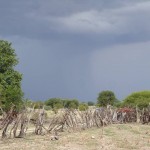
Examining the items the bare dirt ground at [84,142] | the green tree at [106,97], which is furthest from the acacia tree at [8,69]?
the bare dirt ground at [84,142]

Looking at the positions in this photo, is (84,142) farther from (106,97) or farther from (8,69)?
(106,97)

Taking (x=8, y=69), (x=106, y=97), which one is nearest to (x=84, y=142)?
(x=8, y=69)

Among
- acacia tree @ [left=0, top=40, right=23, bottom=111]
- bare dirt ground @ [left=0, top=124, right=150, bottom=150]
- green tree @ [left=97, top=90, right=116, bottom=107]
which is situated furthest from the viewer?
green tree @ [left=97, top=90, right=116, bottom=107]

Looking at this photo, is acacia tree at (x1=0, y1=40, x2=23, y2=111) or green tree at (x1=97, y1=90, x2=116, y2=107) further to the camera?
green tree at (x1=97, y1=90, x2=116, y2=107)

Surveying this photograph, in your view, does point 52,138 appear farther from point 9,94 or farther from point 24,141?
point 9,94

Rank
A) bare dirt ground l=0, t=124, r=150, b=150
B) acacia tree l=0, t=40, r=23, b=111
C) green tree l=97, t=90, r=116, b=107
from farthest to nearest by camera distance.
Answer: green tree l=97, t=90, r=116, b=107
acacia tree l=0, t=40, r=23, b=111
bare dirt ground l=0, t=124, r=150, b=150

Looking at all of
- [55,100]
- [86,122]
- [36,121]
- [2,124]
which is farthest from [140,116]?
[55,100]

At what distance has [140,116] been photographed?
122ft

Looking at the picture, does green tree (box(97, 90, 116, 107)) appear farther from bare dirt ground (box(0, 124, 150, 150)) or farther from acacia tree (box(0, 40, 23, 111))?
bare dirt ground (box(0, 124, 150, 150))

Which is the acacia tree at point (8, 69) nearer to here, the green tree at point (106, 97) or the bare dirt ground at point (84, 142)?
the green tree at point (106, 97)

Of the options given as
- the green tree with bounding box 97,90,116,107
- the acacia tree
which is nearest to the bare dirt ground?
the acacia tree

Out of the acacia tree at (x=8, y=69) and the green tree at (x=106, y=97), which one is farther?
the green tree at (x=106, y=97)

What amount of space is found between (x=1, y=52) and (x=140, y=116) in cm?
2392

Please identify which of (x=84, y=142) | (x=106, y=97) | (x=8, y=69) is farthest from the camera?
(x=106, y=97)
